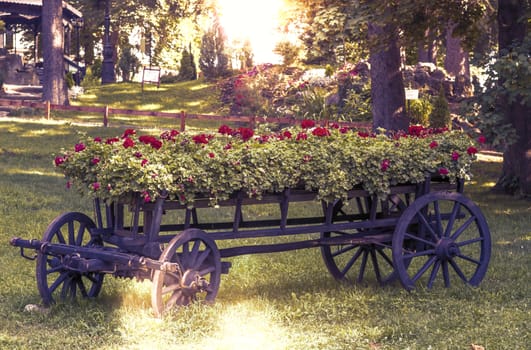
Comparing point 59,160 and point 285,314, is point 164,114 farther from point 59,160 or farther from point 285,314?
point 285,314

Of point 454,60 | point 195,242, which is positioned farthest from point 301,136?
point 454,60

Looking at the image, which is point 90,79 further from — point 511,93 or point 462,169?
point 462,169

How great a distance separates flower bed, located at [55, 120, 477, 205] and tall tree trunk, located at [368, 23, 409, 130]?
10.2 m

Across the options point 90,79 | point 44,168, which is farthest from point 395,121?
point 90,79

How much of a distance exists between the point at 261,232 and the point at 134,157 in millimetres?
1284

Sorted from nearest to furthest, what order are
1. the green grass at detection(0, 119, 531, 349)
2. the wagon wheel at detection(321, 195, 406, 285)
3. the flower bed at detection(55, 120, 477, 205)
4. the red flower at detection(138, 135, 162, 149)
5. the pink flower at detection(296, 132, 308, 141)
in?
the green grass at detection(0, 119, 531, 349), the flower bed at detection(55, 120, 477, 205), the red flower at detection(138, 135, 162, 149), the pink flower at detection(296, 132, 308, 141), the wagon wheel at detection(321, 195, 406, 285)

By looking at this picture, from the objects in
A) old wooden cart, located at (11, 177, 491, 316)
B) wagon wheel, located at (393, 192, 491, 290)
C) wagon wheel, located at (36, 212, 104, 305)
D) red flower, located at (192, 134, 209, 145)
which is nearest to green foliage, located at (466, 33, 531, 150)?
old wooden cart, located at (11, 177, 491, 316)

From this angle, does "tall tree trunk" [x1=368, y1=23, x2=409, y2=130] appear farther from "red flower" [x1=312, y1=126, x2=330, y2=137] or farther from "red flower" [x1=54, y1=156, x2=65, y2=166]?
"red flower" [x1=54, y1=156, x2=65, y2=166]

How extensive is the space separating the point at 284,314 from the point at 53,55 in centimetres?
2173

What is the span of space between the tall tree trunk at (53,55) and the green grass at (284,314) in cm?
1669

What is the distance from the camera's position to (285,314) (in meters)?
6.91

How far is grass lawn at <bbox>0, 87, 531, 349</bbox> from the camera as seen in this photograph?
20.2ft

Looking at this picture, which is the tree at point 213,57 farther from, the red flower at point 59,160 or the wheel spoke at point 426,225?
the red flower at point 59,160

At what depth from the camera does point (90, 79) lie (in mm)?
36031
